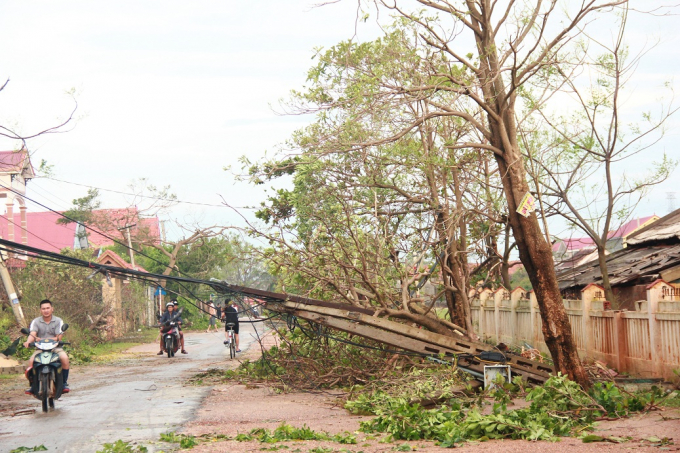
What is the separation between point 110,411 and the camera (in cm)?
1126

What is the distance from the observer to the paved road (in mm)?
8797

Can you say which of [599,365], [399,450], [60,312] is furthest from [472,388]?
[60,312]

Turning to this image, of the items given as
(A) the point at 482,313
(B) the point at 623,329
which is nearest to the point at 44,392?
(B) the point at 623,329

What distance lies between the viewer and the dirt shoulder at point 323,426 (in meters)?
7.66

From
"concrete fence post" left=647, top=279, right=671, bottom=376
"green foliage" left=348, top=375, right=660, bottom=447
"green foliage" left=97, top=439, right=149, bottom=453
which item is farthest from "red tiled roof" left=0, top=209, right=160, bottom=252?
"green foliage" left=97, top=439, right=149, bottom=453

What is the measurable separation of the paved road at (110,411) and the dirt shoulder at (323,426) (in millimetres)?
510

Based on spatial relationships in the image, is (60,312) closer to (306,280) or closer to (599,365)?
(306,280)

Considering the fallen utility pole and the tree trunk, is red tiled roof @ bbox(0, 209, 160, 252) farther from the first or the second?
the tree trunk

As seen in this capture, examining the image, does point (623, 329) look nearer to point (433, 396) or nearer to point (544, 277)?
point (544, 277)

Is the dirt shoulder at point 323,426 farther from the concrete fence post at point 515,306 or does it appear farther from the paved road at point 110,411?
the concrete fence post at point 515,306

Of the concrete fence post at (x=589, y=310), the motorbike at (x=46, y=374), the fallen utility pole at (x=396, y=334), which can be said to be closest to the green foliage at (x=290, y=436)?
the fallen utility pole at (x=396, y=334)

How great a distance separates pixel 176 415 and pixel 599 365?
7.66 metres

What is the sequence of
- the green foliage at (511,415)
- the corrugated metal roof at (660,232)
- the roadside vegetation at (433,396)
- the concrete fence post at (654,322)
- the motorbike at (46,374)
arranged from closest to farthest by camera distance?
1. the green foliage at (511,415)
2. the roadside vegetation at (433,396)
3. the motorbike at (46,374)
4. the concrete fence post at (654,322)
5. the corrugated metal roof at (660,232)

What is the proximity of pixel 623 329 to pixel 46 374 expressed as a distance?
400 inches
